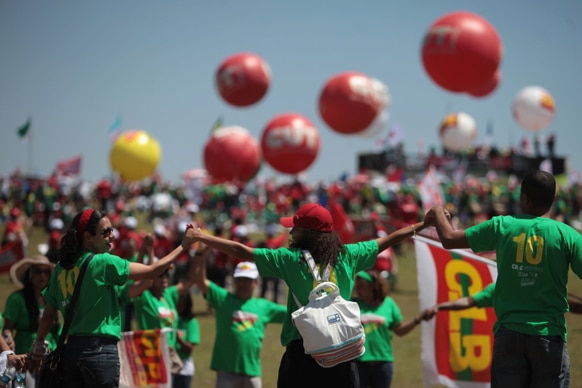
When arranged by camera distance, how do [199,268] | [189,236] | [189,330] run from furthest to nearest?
[189,330] → [199,268] → [189,236]

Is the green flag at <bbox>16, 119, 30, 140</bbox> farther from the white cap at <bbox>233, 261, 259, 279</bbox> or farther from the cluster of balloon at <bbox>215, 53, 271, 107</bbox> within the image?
the white cap at <bbox>233, 261, 259, 279</bbox>

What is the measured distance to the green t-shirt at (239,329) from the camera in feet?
17.8

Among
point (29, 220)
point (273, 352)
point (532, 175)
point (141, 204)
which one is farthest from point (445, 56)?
point (141, 204)

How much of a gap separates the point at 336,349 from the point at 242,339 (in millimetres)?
1991

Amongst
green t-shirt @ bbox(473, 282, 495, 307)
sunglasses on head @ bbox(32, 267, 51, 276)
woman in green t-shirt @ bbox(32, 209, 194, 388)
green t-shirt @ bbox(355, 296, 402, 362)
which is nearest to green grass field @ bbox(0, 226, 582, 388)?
green t-shirt @ bbox(473, 282, 495, 307)

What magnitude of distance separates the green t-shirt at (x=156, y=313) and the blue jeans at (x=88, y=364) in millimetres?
1868

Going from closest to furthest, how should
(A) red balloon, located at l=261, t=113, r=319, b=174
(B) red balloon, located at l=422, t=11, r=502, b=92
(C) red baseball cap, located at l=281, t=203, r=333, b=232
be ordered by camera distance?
1. (C) red baseball cap, located at l=281, t=203, r=333, b=232
2. (B) red balloon, located at l=422, t=11, r=502, b=92
3. (A) red balloon, located at l=261, t=113, r=319, b=174

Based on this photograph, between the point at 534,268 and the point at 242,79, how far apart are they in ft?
63.3

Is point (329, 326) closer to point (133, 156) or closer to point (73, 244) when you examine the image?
point (73, 244)

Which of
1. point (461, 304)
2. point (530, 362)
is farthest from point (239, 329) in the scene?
point (530, 362)

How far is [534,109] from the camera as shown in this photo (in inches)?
1008

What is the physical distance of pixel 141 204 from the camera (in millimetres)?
33688

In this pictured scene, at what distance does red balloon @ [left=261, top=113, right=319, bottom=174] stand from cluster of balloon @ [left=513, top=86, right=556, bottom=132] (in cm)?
942

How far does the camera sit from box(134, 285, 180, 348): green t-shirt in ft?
19.4
